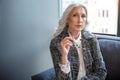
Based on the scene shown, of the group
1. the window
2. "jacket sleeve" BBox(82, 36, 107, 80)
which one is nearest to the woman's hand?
"jacket sleeve" BBox(82, 36, 107, 80)

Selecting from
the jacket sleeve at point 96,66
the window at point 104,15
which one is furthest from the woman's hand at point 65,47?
the window at point 104,15

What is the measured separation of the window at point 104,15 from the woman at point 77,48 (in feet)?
2.01

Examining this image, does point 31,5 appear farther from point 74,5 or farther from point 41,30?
point 74,5

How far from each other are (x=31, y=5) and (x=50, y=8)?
0.26 m

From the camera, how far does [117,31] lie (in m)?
2.50

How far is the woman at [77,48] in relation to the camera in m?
1.85

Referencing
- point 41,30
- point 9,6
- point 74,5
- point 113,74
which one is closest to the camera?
point 74,5

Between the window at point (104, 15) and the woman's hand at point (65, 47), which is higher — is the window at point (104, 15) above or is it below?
above

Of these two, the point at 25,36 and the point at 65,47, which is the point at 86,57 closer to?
the point at 65,47

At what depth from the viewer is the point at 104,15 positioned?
260cm

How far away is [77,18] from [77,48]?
26 cm

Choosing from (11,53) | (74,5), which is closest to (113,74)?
(74,5)

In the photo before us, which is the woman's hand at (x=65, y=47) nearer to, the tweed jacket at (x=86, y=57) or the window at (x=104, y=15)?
the tweed jacket at (x=86, y=57)

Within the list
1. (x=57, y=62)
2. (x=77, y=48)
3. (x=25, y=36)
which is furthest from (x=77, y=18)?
(x=25, y=36)
